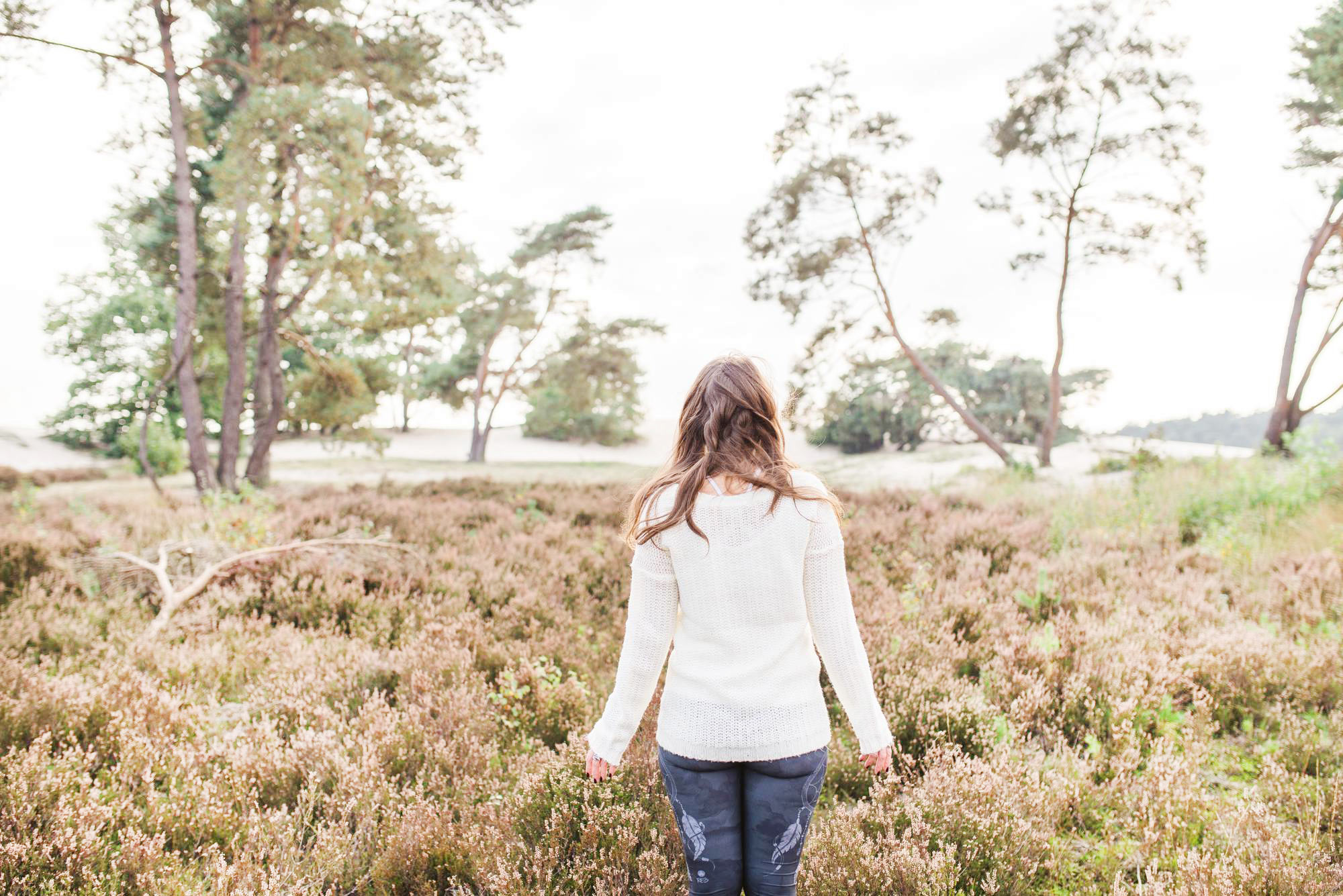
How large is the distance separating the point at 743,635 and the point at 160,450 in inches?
1117

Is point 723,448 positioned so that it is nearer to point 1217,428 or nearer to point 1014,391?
point 1014,391

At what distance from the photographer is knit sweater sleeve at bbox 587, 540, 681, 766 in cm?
209

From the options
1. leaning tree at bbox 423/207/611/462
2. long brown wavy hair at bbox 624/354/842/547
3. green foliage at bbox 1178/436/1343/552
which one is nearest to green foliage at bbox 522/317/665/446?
leaning tree at bbox 423/207/611/462

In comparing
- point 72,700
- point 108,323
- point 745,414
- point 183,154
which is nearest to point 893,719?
point 745,414

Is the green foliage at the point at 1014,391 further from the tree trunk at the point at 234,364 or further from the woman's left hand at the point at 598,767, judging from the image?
the woman's left hand at the point at 598,767

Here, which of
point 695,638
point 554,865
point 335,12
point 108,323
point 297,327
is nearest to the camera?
point 695,638

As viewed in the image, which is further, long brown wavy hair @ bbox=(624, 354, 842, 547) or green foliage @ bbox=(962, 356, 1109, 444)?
green foliage @ bbox=(962, 356, 1109, 444)

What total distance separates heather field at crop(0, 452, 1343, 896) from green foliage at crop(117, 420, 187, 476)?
19.7 metres

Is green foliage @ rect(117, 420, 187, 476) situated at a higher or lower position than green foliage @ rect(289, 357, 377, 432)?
lower

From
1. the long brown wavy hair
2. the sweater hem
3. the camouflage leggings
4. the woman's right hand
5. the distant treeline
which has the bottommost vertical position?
the camouflage leggings

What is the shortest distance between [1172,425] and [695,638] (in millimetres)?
33754

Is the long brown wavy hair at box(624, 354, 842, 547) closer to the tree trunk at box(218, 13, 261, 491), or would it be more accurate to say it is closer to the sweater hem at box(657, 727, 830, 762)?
the sweater hem at box(657, 727, 830, 762)

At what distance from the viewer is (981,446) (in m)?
25.6

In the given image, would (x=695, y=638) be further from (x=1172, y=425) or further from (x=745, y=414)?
(x=1172, y=425)
